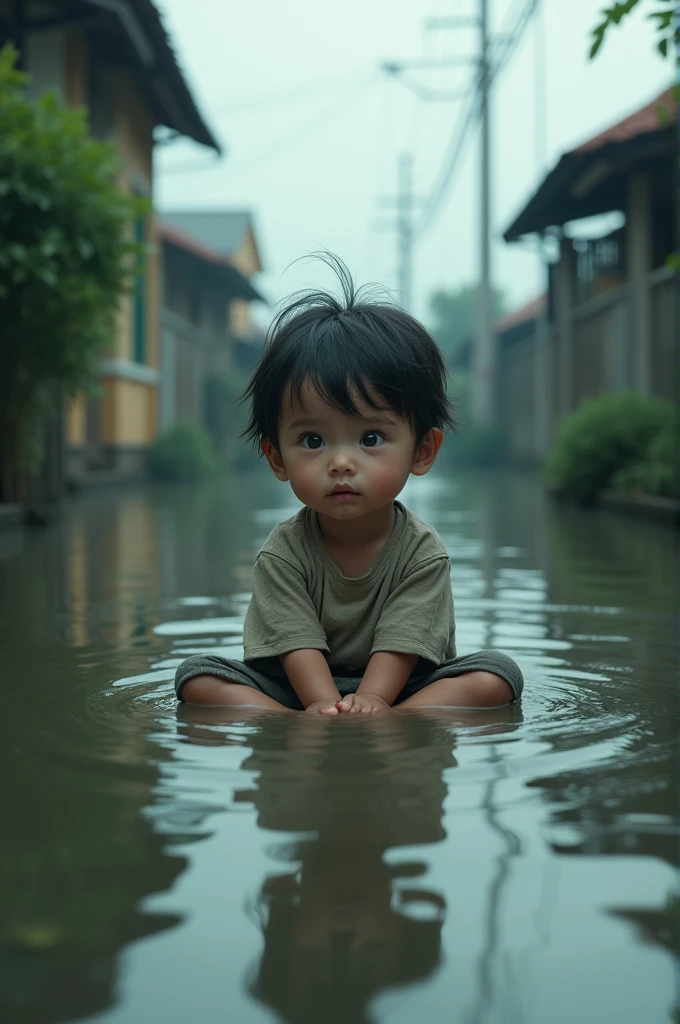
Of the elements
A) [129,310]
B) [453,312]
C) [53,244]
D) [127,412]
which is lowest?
[127,412]

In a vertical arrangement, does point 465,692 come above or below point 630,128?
below

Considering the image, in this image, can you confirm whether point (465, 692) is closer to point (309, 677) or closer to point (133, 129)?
point (309, 677)

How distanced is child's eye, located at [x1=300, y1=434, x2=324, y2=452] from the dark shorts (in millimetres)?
546

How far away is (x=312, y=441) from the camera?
9.63ft

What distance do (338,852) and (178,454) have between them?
61.9ft

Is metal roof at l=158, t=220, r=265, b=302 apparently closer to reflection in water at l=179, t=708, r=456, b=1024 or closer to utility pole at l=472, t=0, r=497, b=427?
utility pole at l=472, t=0, r=497, b=427

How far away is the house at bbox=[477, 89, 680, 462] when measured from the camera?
46.8ft

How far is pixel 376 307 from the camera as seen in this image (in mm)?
3068

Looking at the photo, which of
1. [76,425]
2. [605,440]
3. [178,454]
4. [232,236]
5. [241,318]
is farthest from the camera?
[241,318]

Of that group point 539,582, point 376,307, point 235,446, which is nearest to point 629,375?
point 539,582

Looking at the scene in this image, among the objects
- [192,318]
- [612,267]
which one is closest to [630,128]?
[612,267]

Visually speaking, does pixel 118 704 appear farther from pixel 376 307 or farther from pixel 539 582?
pixel 539 582

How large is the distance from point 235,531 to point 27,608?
463 centimetres

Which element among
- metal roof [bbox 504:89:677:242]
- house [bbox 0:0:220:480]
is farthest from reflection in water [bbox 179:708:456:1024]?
metal roof [bbox 504:89:677:242]
